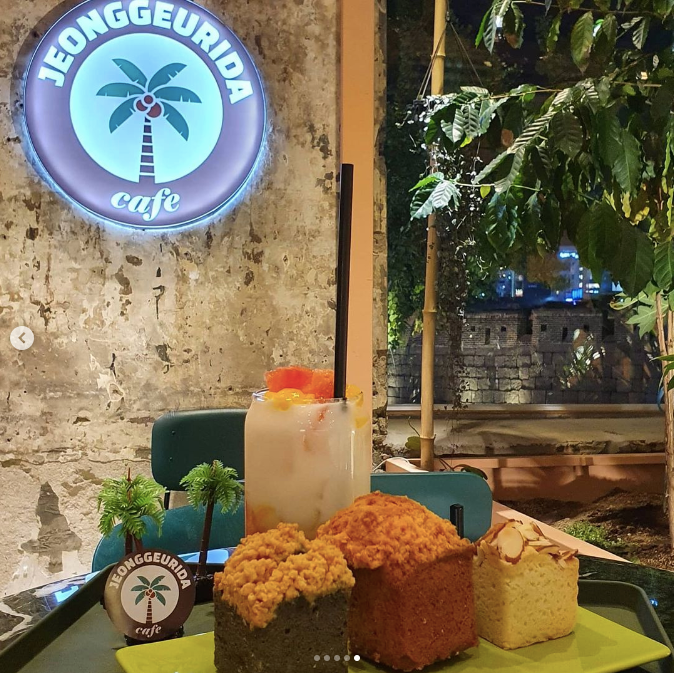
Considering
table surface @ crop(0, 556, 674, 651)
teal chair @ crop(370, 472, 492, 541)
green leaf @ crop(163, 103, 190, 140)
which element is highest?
green leaf @ crop(163, 103, 190, 140)

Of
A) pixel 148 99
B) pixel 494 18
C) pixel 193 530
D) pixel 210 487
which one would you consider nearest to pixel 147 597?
pixel 210 487

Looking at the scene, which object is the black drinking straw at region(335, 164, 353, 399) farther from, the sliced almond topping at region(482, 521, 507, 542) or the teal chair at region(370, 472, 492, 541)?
the teal chair at region(370, 472, 492, 541)

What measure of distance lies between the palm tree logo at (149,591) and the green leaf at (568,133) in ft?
3.80

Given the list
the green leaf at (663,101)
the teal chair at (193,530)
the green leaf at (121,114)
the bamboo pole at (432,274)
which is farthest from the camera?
the bamboo pole at (432,274)

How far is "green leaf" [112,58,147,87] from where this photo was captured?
2.16 metres

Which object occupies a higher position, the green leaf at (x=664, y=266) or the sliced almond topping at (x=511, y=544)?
the green leaf at (x=664, y=266)

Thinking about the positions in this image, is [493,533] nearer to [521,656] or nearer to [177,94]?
[521,656]

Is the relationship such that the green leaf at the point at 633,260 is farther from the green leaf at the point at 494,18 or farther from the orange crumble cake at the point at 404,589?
the orange crumble cake at the point at 404,589

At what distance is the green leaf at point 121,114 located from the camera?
218cm

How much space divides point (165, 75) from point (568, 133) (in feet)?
4.22

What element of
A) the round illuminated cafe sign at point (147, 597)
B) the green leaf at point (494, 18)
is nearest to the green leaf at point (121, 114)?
the green leaf at point (494, 18)

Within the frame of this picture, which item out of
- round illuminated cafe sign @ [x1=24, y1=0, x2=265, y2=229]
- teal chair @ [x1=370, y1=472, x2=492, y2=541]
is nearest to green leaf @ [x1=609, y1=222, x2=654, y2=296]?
teal chair @ [x1=370, y1=472, x2=492, y2=541]

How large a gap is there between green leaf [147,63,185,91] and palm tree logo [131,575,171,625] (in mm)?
1838

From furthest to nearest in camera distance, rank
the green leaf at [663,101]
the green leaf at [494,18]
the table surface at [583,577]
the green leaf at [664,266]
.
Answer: the green leaf at [494,18]
the green leaf at [664,266]
the green leaf at [663,101]
the table surface at [583,577]
